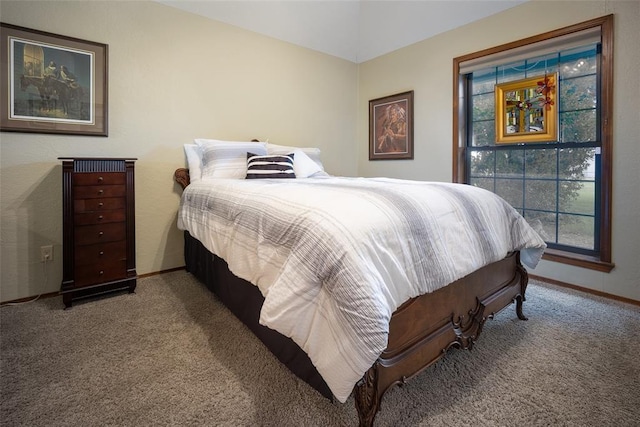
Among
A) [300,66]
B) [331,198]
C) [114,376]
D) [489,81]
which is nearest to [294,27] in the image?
[300,66]

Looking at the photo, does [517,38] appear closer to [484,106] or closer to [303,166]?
[484,106]

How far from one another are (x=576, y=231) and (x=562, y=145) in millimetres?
726

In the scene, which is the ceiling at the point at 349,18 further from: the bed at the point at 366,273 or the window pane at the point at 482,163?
the bed at the point at 366,273

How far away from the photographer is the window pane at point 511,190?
9.50 feet

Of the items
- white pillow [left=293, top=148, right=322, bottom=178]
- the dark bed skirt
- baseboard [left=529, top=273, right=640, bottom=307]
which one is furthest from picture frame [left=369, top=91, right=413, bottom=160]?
the dark bed skirt

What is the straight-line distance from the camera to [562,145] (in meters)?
2.59

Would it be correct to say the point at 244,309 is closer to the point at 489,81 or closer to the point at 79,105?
the point at 79,105

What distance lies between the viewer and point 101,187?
2203mm


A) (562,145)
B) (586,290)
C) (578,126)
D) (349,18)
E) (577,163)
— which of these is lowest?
(586,290)

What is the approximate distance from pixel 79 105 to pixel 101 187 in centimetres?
71

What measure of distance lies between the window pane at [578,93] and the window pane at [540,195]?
0.63 meters

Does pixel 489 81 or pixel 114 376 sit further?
pixel 489 81

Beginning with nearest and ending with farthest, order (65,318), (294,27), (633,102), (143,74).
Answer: (65,318) < (633,102) < (143,74) < (294,27)

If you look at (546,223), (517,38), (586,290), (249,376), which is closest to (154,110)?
(249,376)
